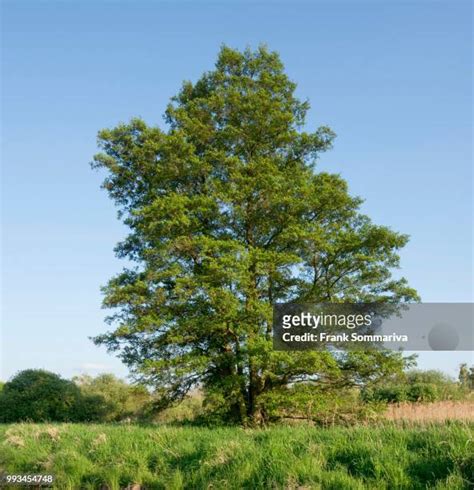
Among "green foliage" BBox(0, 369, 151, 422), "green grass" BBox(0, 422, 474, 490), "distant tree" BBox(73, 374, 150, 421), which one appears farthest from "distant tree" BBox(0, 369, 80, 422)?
"green grass" BBox(0, 422, 474, 490)

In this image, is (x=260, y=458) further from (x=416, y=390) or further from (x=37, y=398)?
(x=416, y=390)

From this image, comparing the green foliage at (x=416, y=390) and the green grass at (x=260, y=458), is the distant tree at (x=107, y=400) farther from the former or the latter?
the green grass at (x=260, y=458)

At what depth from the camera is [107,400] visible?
32.9 metres

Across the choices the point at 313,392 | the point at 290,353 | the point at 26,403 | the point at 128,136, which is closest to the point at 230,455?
the point at 290,353

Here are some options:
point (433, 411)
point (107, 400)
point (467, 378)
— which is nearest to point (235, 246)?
point (433, 411)

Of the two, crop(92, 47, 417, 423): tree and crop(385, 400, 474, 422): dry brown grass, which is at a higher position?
crop(92, 47, 417, 423): tree

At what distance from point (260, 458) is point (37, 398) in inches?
886

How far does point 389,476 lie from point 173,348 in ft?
40.8

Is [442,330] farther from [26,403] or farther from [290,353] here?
[26,403]

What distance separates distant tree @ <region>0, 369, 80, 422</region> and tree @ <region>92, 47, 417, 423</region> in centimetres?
1038

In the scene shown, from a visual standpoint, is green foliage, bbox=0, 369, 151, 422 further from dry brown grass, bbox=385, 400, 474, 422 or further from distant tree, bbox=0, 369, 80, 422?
dry brown grass, bbox=385, 400, 474, 422

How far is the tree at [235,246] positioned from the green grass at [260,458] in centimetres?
554

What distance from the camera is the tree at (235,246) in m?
19.2

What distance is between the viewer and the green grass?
339 inches
